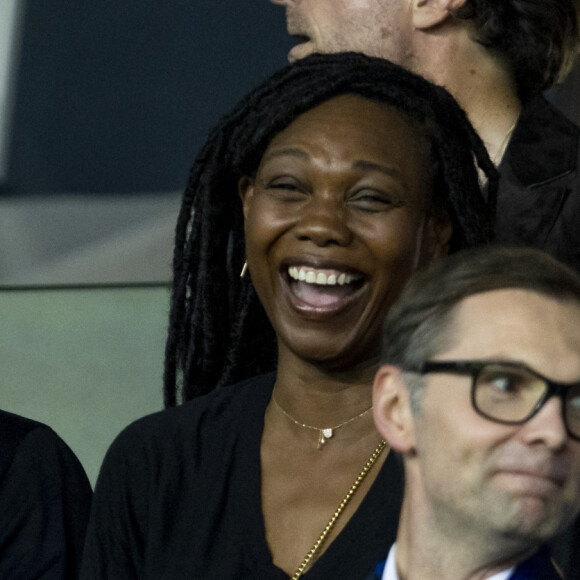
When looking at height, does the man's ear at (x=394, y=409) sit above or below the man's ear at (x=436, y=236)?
below

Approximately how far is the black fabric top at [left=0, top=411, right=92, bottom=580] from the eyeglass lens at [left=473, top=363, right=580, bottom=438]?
1041 millimetres

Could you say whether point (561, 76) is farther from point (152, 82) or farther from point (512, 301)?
point (512, 301)

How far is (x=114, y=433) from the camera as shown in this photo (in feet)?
10.4

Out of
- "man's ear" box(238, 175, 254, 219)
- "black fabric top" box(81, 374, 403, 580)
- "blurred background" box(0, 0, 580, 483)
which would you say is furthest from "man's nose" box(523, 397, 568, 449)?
"blurred background" box(0, 0, 580, 483)

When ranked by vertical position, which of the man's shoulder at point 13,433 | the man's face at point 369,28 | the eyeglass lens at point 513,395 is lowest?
the man's shoulder at point 13,433

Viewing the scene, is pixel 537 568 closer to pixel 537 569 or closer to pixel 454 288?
pixel 537 569

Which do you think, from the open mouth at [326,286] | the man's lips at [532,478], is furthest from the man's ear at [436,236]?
the man's lips at [532,478]

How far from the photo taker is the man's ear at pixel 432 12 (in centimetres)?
240

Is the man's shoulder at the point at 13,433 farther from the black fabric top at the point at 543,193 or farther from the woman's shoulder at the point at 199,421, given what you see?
the black fabric top at the point at 543,193

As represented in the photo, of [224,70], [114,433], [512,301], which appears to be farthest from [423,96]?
[114,433]

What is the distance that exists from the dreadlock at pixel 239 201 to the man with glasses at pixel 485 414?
1.92 ft

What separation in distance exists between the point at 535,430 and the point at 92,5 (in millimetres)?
2415

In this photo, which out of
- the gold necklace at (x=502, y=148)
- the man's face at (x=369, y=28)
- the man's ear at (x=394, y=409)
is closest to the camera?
the man's ear at (x=394, y=409)

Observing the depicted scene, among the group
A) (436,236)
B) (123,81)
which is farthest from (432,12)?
(123,81)
